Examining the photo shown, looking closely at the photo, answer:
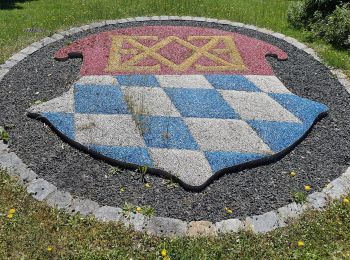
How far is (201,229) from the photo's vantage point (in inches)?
176

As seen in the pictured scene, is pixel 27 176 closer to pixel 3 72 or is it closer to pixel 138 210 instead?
pixel 138 210

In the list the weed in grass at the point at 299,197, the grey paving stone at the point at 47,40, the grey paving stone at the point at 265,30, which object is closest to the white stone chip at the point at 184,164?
the weed in grass at the point at 299,197

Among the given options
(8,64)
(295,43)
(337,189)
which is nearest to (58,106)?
(8,64)

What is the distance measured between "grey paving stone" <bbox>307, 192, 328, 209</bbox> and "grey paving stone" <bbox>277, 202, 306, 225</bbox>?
0.11 meters

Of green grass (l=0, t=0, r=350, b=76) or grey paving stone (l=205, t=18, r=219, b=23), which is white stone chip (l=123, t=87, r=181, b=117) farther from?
grey paving stone (l=205, t=18, r=219, b=23)

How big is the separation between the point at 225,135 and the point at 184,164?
88cm

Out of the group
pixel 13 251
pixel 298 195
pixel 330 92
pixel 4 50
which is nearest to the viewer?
pixel 13 251

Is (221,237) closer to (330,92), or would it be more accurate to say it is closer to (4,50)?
(330,92)

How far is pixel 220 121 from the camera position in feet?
19.9

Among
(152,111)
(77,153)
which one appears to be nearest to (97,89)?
(152,111)

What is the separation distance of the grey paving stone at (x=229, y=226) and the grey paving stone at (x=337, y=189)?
4.12 feet

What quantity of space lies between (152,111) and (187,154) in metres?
1.11

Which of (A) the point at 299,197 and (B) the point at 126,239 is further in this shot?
(A) the point at 299,197

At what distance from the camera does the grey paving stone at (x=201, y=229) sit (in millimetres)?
4410
